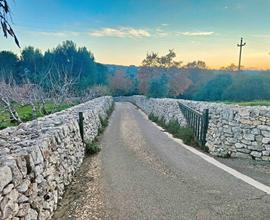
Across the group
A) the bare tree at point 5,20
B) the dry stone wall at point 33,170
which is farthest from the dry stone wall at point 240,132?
the bare tree at point 5,20

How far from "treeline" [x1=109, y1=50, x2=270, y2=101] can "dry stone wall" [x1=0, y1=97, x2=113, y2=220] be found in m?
24.8

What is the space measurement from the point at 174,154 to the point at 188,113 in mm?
5016

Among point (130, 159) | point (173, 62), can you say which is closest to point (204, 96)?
point (173, 62)

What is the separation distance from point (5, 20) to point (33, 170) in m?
2.22

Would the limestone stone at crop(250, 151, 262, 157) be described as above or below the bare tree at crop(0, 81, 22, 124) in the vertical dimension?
below

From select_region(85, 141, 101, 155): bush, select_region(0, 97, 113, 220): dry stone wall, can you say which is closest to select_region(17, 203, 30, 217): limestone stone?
select_region(0, 97, 113, 220): dry stone wall

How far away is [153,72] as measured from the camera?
46625 millimetres

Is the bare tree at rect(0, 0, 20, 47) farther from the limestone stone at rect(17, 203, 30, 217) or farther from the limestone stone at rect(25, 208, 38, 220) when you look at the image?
the limestone stone at rect(25, 208, 38, 220)

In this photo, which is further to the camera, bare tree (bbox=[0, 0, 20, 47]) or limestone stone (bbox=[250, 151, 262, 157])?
limestone stone (bbox=[250, 151, 262, 157])

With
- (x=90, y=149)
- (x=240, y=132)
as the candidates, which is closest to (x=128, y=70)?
(x=90, y=149)

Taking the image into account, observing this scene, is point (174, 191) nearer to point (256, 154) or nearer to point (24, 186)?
point (24, 186)

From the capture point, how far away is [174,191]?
586cm

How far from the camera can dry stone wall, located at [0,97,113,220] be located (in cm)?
342

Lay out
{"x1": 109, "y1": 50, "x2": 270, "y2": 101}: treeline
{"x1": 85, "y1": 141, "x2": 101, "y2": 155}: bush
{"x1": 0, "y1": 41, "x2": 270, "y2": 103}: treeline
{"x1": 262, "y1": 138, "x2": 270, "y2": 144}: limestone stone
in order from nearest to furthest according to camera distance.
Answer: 1. {"x1": 262, "y1": 138, "x2": 270, "y2": 144}: limestone stone
2. {"x1": 85, "y1": 141, "x2": 101, "y2": 155}: bush
3. {"x1": 0, "y1": 41, "x2": 270, "y2": 103}: treeline
4. {"x1": 109, "y1": 50, "x2": 270, "y2": 101}: treeline
